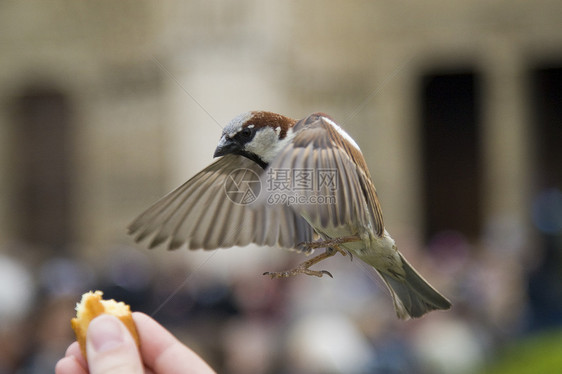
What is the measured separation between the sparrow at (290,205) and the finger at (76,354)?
0.16 metres

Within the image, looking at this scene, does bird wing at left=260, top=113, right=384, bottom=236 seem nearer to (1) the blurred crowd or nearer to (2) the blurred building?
(1) the blurred crowd

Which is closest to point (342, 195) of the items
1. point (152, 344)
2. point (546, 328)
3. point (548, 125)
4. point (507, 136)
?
point (152, 344)

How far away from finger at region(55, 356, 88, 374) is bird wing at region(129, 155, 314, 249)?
0.55ft

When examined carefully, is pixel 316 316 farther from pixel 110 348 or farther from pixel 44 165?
pixel 44 165

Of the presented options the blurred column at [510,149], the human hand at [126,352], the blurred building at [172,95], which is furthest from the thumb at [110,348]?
the blurred column at [510,149]

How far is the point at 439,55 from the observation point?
9.39ft

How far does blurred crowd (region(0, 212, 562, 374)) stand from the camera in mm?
567

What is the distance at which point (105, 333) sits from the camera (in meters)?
0.38

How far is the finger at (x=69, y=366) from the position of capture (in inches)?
18.0

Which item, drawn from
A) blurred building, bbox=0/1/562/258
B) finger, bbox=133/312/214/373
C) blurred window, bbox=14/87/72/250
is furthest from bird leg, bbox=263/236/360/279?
blurred window, bbox=14/87/72/250

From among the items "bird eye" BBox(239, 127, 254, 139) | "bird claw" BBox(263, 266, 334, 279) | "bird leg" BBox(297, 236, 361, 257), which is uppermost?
"bird eye" BBox(239, 127, 254, 139)

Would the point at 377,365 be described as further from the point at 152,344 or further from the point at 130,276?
the point at 130,276

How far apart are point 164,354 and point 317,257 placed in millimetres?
262

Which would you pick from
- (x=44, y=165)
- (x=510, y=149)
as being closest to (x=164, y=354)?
(x=510, y=149)
